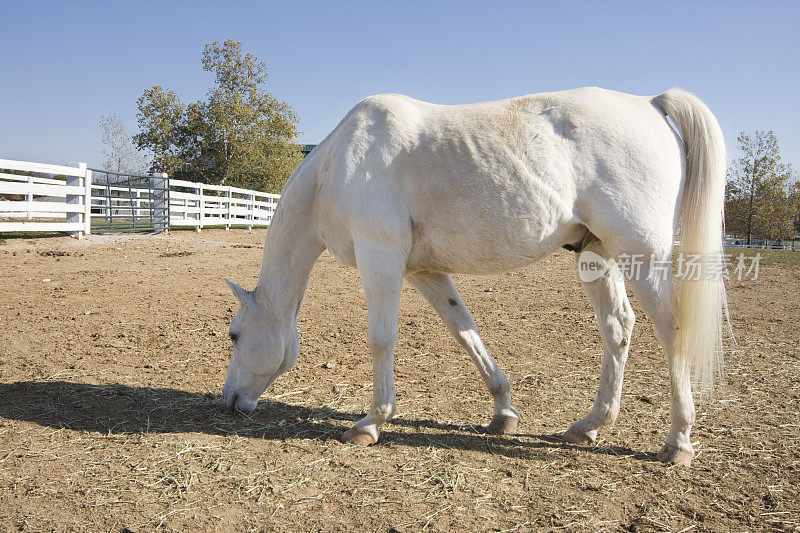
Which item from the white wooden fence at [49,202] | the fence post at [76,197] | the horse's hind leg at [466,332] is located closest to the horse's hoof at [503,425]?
the horse's hind leg at [466,332]

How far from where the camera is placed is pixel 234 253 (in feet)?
42.1

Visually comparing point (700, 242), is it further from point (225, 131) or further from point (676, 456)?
point (225, 131)

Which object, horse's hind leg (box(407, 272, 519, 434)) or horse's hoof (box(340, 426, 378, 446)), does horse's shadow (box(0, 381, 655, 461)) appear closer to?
horse's hoof (box(340, 426, 378, 446))

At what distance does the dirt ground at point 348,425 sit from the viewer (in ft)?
7.84

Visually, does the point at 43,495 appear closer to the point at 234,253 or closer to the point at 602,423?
the point at 602,423

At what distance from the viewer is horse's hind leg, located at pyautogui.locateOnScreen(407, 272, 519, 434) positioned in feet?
11.5

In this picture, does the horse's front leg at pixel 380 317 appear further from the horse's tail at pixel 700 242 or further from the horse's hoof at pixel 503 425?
the horse's tail at pixel 700 242

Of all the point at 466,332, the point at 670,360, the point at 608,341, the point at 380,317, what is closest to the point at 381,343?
the point at 380,317

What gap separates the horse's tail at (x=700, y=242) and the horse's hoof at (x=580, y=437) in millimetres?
655

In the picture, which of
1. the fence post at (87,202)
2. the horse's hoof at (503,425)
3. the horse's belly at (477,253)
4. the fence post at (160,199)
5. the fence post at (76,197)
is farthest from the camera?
the fence post at (160,199)

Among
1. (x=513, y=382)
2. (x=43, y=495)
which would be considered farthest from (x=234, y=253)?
(x=43, y=495)

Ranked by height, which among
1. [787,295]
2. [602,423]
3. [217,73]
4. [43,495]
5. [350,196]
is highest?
[217,73]

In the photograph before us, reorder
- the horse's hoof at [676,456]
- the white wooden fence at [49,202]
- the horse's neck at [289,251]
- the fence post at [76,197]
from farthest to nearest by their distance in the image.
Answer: the fence post at [76,197], the white wooden fence at [49,202], the horse's neck at [289,251], the horse's hoof at [676,456]

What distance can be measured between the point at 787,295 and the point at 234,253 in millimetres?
11098
